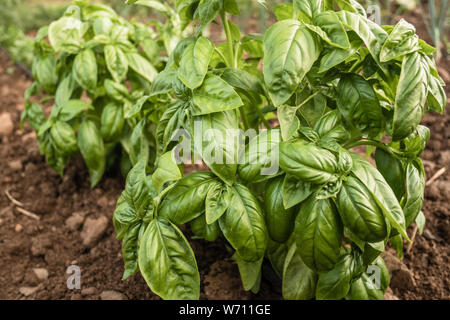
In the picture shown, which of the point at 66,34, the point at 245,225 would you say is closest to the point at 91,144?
the point at 66,34

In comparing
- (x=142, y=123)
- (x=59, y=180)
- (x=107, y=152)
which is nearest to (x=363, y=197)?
(x=142, y=123)

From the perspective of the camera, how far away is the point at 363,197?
93 cm

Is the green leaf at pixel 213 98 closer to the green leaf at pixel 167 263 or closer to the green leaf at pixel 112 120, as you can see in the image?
the green leaf at pixel 167 263

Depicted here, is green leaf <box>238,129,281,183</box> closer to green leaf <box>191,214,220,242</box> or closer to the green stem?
green leaf <box>191,214,220,242</box>

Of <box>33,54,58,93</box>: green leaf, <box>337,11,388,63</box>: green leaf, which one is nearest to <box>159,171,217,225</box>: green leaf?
<box>337,11,388,63</box>: green leaf

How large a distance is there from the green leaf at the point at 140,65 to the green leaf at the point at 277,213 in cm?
81

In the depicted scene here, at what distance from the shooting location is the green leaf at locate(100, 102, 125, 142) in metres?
1.63

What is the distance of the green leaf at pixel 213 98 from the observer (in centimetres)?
101

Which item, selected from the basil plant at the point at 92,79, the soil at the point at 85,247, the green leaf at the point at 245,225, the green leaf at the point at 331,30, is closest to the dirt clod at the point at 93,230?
the soil at the point at 85,247

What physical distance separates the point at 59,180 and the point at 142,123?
0.79 m

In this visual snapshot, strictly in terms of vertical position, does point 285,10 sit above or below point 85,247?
above

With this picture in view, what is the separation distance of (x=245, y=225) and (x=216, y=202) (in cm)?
9

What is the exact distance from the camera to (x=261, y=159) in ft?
3.29

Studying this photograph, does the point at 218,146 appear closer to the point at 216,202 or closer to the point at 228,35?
the point at 216,202
